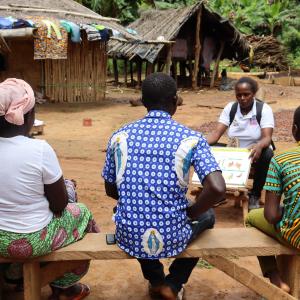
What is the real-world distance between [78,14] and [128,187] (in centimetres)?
1156

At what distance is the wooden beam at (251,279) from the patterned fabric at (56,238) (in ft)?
2.58

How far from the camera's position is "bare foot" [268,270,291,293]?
2.78 meters

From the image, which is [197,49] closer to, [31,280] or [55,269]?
[55,269]

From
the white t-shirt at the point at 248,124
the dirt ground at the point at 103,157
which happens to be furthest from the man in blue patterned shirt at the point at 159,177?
the white t-shirt at the point at 248,124

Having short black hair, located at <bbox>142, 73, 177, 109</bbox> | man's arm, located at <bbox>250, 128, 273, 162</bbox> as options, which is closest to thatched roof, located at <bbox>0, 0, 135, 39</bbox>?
man's arm, located at <bbox>250, 128, 273, 162</bbox>

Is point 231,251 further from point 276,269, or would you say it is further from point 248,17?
point 248,17

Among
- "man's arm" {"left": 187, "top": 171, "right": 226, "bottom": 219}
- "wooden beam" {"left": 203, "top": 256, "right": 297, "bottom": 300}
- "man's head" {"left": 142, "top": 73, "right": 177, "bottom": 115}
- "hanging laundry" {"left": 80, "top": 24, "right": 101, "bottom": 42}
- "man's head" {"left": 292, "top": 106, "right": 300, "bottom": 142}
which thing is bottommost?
"wooden beam" {"left": 203, "top": 256, "right": 297, "bottom": 300}

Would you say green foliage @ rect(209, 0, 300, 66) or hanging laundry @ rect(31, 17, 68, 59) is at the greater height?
green foliage @ rect(209, 0, 300, 66)

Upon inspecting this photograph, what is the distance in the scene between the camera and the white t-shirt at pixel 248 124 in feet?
15.0

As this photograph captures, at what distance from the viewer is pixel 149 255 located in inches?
103

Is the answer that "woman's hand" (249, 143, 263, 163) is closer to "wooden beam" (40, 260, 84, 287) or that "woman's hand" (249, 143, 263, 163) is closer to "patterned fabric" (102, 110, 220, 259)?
"patterned fabric" (102, 110, 220, 259)

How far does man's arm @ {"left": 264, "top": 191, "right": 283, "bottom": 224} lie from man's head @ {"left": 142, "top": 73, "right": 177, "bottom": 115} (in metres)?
0.72

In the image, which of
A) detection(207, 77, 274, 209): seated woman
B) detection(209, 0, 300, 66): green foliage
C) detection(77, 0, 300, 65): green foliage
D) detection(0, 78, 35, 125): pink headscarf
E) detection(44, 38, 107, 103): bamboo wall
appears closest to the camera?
detection(0, 78, 35, 125): pink headscarf

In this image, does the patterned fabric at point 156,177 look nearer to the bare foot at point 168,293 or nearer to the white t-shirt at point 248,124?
the bare foot at point 168,293
